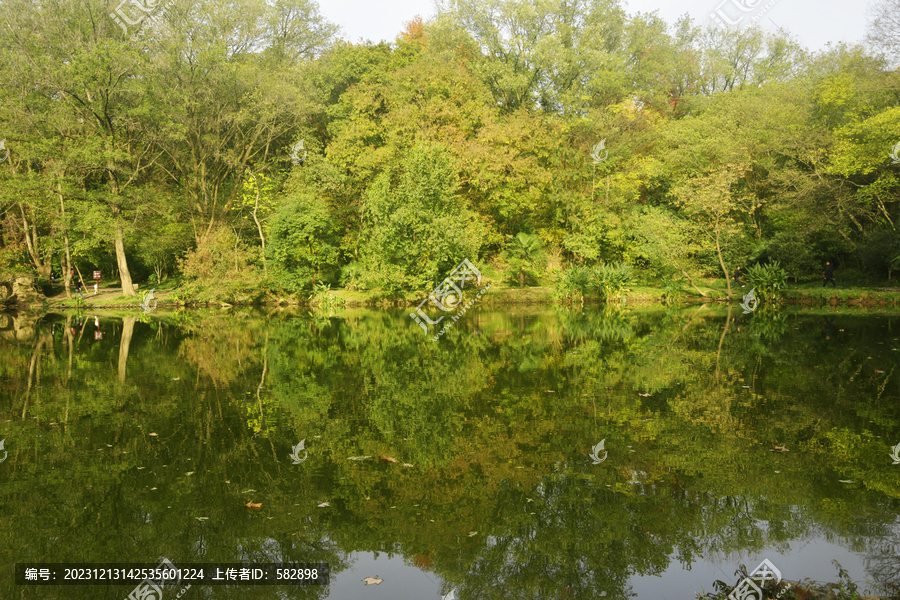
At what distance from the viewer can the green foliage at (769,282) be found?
27.3m

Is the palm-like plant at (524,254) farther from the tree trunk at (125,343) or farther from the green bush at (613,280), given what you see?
the tree trunk at (125,343)

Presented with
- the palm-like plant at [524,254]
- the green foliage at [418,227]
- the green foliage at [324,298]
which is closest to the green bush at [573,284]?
the palm-like plant at [524,254]

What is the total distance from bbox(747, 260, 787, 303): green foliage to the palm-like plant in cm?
1099

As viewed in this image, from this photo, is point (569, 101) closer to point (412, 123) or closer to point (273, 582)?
point (412, 123)

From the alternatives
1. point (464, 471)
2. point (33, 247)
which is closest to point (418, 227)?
point (464, 471)

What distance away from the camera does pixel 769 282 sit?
1077 inches

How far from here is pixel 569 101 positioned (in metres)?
34.1

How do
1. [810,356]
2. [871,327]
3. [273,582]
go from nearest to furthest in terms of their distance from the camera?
[273,582], [810,356], [871,327]

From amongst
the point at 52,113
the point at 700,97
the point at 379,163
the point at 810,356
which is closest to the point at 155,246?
the point at 52,113

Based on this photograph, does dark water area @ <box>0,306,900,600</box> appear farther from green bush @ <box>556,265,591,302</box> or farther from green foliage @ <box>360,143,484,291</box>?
green bush @ <box>556,265,591,302</box>

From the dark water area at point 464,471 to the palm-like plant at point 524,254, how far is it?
834 inches

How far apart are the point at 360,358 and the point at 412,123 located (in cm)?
2063

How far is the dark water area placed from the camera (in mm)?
4258

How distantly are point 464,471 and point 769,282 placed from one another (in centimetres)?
2621
